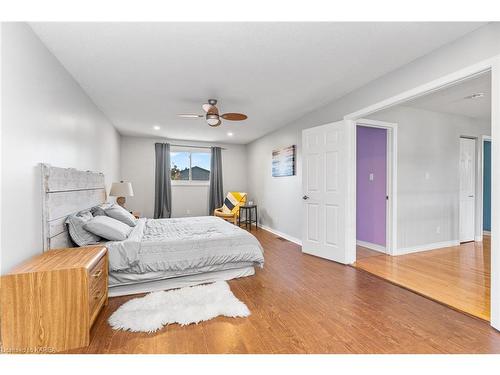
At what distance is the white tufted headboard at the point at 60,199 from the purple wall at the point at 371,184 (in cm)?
437

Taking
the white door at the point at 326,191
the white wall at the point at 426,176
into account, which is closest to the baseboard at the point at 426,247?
the white wall at the point at 426,176

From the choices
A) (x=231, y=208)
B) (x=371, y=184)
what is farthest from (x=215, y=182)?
(x=371, y=184)

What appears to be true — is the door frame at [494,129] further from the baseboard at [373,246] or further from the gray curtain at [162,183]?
the gray curtain at [162,183]

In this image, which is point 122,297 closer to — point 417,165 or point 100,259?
point 100,259

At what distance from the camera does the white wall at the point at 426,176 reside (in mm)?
3822

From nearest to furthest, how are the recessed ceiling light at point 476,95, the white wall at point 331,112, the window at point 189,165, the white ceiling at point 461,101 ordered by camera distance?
the white wall at point 331,112 → the white ceiling at point 461,101 → the recessed ceiling light at point 476,95 → the window at point 189,165

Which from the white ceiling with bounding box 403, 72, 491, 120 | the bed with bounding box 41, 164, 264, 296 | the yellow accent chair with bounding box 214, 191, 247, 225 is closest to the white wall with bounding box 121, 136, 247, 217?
the yellow accent chair with bounding box 214, 191, 247, 225

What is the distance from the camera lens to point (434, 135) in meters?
4.13

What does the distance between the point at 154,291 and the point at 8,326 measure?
46.6 inches

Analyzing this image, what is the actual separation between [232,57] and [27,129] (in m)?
1.83

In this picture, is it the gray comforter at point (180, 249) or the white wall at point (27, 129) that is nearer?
the white wall at point (27, 129)

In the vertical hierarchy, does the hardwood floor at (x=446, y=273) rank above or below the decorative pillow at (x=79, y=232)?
below

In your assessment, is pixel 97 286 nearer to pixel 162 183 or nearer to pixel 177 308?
pixel 177 308

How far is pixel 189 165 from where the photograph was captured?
271 inches
